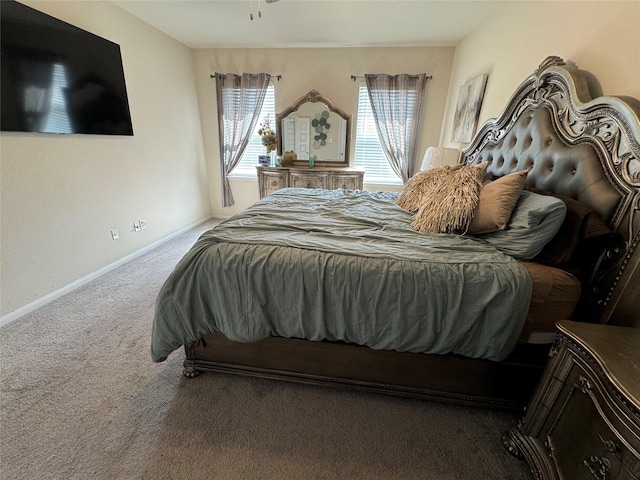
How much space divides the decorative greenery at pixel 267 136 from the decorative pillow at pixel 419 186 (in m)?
2.44

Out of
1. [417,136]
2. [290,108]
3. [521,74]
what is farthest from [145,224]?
[521,74]

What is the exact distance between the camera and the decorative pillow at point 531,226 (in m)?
1.23

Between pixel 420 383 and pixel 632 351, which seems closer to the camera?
pixel 632 351

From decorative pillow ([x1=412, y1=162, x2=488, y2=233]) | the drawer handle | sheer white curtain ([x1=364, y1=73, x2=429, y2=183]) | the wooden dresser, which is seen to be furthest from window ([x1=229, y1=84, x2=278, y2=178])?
the drawer handle

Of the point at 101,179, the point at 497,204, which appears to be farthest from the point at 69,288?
the point at 497,204

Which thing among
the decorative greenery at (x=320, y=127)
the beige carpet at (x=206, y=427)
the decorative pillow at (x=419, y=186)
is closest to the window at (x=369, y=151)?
the decorative greenery at (x=320, y=127)

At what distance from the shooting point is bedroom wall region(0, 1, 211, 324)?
198 centimetres

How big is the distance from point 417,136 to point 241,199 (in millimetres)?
2847

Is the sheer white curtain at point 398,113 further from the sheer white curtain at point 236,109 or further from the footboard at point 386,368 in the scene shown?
the footboard at point 386,368

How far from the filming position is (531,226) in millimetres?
1283

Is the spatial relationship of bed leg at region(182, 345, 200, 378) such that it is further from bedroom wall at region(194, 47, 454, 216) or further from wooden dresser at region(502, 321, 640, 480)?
bedroom wall at region(194, 47, 454, 216)

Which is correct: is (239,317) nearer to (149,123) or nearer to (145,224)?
(145,224)

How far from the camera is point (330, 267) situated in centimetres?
124

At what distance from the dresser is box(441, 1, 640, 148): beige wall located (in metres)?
1.38
